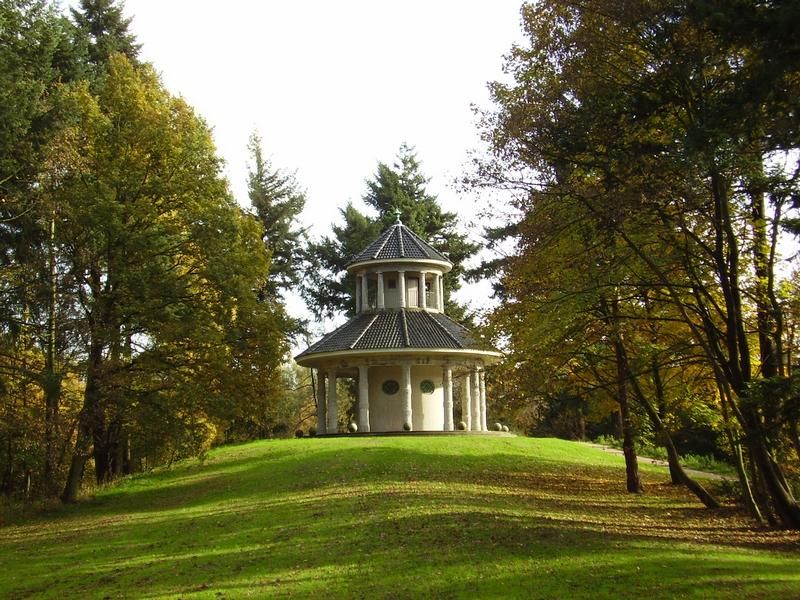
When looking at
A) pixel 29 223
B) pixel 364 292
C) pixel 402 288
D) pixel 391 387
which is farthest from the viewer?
pixel 364 292

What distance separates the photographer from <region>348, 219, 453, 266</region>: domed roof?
116 ft

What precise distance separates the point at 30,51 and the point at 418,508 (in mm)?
15864

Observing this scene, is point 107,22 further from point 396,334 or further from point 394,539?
point 394,539

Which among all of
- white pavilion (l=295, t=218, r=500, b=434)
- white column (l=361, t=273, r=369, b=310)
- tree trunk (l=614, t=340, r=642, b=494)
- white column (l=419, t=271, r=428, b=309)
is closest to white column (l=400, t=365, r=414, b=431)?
white pavilion (l=295, t=218, r=500, b=434)

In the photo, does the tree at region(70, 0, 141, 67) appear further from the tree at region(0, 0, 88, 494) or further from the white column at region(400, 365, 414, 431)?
the white column at region(400, 365, 414, 431)

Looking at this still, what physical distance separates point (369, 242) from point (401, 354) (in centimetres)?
1885

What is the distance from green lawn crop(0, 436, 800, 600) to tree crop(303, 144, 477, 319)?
84.7 ft

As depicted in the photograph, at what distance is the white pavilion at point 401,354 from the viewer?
31672 millimetres

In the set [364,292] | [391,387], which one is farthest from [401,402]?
[364,292]

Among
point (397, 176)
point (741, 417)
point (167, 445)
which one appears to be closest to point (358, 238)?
point (397, 176)

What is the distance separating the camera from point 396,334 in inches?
1271

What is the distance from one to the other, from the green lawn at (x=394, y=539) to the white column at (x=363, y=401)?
6725 millimetres

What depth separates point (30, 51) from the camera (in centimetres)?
2123

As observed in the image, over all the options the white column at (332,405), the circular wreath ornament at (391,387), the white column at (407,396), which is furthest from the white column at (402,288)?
the white column at (332,405)
